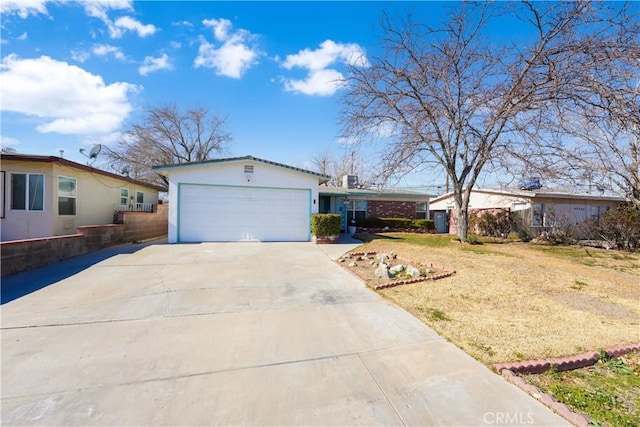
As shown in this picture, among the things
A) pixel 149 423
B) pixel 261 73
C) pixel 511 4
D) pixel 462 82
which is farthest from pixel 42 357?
pixel 462 82

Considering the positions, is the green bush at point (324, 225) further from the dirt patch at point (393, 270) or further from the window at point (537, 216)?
the window at point (537, 216)

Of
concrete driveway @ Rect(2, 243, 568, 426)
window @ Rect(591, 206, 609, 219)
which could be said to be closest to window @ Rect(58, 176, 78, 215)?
concrete driveway @ Rect(2, 243, 568, 426)

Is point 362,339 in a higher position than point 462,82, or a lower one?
lower

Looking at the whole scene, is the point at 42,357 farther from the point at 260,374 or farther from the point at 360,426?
the point at 360,426

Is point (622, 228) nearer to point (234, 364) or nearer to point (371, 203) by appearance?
point (371, 203)

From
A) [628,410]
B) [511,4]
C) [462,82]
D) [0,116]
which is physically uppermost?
[511,4]

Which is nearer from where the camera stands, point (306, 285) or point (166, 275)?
point (306, 285)

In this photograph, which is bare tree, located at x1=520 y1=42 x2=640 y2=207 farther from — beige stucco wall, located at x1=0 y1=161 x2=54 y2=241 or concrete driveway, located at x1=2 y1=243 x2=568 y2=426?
beige stucco wall, located at x1=0 y1=161 x2=54 y2=241

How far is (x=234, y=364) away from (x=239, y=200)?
31.8ft

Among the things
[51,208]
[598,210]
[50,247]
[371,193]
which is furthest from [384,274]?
[598,210]

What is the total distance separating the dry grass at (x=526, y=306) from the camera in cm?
351

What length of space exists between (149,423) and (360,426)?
5.35ft

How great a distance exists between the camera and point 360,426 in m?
2.14

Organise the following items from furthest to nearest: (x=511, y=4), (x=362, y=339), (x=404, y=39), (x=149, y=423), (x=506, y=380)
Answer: (x=404, y=39), (x=511, y=4), (x=362, y=339), (x=506, y=380), (x=149, y=423)
